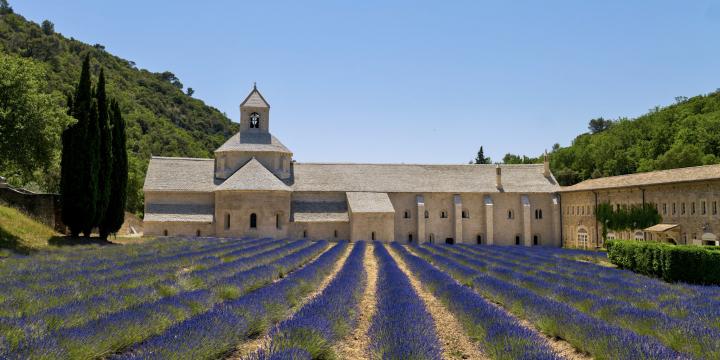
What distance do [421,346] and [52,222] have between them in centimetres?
2812

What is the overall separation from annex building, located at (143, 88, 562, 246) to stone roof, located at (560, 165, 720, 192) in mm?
7229

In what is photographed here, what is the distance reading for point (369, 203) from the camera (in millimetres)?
44844

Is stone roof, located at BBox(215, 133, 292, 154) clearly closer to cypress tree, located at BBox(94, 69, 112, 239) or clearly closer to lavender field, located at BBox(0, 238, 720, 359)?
cypress tree, located at BBox(94, 69, 112, 239)

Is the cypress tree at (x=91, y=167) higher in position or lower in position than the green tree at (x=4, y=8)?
lower

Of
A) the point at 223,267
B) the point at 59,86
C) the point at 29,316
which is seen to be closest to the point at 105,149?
the point at 223,267

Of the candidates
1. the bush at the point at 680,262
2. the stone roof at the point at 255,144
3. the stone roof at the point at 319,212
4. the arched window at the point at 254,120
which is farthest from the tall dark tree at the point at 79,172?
the bush at the point at 680,262

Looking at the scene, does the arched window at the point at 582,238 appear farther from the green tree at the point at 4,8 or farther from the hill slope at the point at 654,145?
the green tree at the point at 4,8

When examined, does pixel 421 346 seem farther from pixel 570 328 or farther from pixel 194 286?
pixel 194 286

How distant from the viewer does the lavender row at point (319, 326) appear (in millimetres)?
6785

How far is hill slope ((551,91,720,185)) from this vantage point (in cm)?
6156

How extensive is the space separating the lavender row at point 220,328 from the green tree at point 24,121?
15768 mm

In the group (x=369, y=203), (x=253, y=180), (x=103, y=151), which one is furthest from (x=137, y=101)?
(x=103, y=151)

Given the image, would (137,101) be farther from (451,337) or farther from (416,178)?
(451,337)

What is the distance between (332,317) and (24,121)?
19.1 meters
